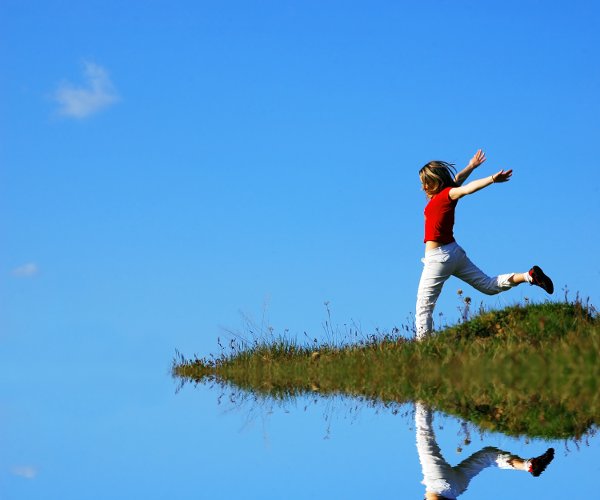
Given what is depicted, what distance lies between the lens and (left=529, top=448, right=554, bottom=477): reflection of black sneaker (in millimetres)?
Answer: 4879

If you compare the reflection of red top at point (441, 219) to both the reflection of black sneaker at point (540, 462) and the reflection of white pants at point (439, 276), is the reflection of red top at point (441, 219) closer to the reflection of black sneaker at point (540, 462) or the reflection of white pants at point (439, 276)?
the reflection of white pants at point (439, 276)

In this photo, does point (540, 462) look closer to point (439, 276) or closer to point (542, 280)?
point (439, 276)

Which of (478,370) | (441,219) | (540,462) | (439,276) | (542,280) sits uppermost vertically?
(441,219)

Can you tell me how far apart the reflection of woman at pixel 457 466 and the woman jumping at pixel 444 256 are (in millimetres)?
6594

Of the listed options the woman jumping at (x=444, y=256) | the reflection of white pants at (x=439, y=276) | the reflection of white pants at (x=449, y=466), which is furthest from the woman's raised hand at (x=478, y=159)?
the reflection of white pants at (x=449, y=466)

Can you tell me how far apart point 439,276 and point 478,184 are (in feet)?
5.40

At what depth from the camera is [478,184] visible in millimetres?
11656

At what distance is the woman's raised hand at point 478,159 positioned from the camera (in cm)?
1274

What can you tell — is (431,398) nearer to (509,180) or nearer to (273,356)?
(509,180)

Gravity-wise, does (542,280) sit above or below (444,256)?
below

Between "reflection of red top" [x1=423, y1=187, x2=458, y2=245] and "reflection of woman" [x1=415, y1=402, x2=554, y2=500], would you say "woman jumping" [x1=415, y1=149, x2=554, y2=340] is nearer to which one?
"reflection of red top" [x1=423, y1=187, x2=458, y2=245]

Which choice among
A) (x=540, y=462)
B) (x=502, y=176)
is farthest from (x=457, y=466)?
(x=502, y=176)

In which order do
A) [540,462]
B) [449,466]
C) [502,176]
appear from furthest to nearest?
[502,176] < [540,462] < [449,466]

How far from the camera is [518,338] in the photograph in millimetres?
11531
